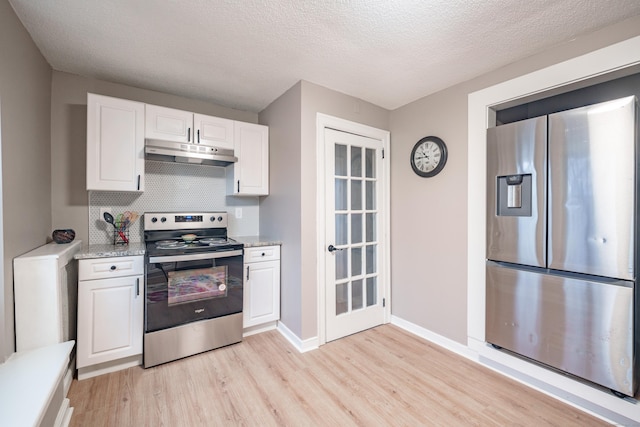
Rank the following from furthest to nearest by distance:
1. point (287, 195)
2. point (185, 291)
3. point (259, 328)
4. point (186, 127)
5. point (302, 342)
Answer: point (259, 328) < point (287, 195) < point (186, 127) < point (302, 342) < point (185, 291)

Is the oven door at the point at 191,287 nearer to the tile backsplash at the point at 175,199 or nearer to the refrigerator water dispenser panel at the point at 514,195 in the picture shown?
the tile backsplash at the point at 175,199

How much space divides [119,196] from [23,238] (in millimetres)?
864

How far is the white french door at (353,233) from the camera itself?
8.55ft

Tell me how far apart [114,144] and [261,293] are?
182cm

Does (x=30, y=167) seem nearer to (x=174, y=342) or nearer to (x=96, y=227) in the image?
(x=96, y=227)

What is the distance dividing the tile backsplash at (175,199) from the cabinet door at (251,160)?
1.16 feet

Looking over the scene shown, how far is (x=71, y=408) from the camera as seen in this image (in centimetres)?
165

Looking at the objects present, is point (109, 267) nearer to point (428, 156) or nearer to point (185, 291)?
point (185, 291)

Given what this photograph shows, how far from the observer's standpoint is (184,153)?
2406 mm

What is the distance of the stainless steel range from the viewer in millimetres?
2107

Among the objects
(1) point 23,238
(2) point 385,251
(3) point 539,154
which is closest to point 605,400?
(3) point 539,154

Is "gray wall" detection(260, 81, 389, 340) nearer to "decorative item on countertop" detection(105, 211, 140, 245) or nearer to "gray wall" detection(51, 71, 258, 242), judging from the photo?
"decorative item on countertop" detection(105, 211, 140, 245)

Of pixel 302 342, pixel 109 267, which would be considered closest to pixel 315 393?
pixel 302 342

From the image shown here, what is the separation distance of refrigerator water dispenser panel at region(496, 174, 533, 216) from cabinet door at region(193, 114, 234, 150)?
2416 mm
